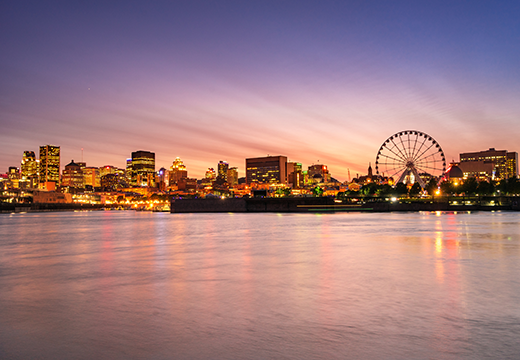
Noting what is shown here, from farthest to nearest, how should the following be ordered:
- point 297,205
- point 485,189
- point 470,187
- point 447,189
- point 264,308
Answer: point 447,189, point 470,187, point 485,189, point 297,205, point 264,308

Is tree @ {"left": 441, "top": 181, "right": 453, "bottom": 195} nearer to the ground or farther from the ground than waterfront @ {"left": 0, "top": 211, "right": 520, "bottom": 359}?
farther from the ground

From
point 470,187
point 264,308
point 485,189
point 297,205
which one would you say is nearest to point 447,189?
point 470,187

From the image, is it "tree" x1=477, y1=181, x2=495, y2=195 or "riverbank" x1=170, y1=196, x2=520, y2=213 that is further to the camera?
"tree" x1=477, y1=181, x2=495, y2=195

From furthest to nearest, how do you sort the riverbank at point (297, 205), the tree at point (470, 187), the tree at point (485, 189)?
1. the tree at point (470, 187)
2. the tree at point (485, 189)
3. the riverbank at point (297, 205)

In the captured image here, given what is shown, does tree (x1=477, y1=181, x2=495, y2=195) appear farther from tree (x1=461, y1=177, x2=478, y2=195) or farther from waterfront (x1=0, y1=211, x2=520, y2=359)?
waterfront (x1=0, y1=211, x2=520, y2=359)

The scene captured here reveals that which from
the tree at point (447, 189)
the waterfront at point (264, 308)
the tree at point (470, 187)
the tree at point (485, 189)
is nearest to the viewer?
the waterfront at point (264, 308)

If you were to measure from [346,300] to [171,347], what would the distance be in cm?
624

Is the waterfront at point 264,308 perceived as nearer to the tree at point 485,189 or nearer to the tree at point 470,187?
the tree at point 485,189

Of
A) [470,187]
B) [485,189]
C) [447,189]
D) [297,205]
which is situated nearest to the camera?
[297,205]

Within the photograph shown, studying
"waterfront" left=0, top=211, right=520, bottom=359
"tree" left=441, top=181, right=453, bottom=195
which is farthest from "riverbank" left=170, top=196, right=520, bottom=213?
"waterfront" left=0, top=211, right=520, bottom=359

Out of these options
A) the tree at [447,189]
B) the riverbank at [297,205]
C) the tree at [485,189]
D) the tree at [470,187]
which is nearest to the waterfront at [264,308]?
the riverbank at [297,205]

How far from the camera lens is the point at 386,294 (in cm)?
1378

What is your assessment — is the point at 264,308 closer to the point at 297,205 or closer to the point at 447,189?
the point at 297,205

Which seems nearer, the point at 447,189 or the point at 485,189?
the point at 485,189
